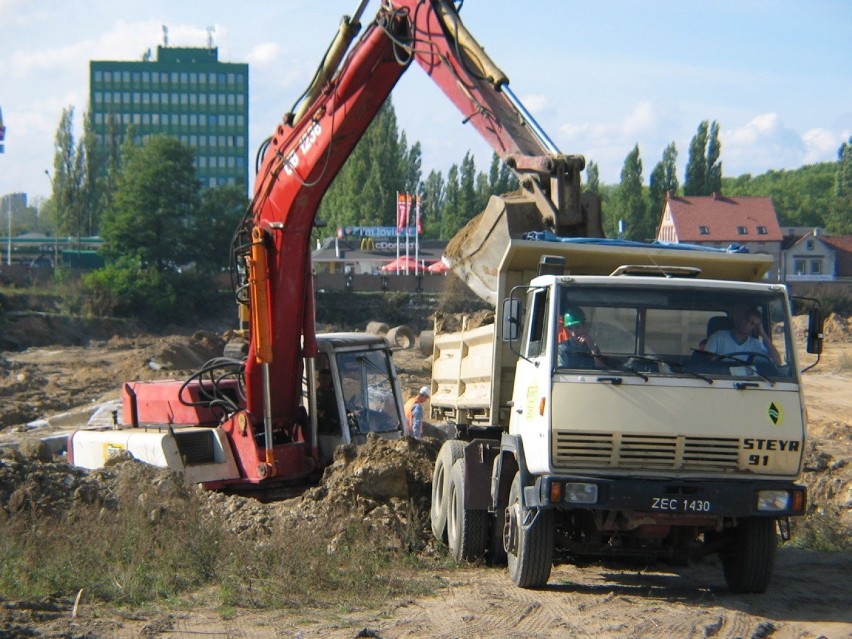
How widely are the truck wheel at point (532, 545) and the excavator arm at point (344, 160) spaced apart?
2.58 metres

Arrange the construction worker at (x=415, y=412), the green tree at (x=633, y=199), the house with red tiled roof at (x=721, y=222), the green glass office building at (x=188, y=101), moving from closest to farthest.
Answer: the construction worker at (x=415, y=412) → the house with red tiled roof at (x=721, y=222) → the green tree at (x=633, y=199) → the green glass office building at (x=188, y=101)

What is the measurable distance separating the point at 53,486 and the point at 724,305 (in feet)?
21.9

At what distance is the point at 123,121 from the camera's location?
130750mm

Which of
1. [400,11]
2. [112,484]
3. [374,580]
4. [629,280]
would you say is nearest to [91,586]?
[374,580]

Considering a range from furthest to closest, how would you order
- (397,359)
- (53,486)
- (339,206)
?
(339,206) < (397,359) < (53,486)

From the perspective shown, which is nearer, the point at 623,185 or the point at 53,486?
the point at 53,486

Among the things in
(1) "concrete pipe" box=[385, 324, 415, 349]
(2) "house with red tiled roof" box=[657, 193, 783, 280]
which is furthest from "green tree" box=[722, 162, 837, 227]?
(1) "concrete pipe" box=[385, 324, 415, 349]

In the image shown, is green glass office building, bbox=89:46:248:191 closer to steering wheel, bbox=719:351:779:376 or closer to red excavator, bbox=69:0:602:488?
red excavator, bbox=69:0:602:488

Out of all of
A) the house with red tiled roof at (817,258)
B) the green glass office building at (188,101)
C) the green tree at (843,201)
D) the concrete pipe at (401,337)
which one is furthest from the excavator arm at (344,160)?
the green glass office building at (188,101)

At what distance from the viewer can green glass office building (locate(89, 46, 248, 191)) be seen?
129m

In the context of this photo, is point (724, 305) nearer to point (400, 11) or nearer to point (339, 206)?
point (400, 11)

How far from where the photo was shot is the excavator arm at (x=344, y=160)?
32.9 ft

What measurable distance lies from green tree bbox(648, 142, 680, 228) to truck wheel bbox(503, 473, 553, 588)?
7500cm

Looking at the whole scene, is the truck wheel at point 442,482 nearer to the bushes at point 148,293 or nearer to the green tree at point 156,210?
the bushes at point 148,293
